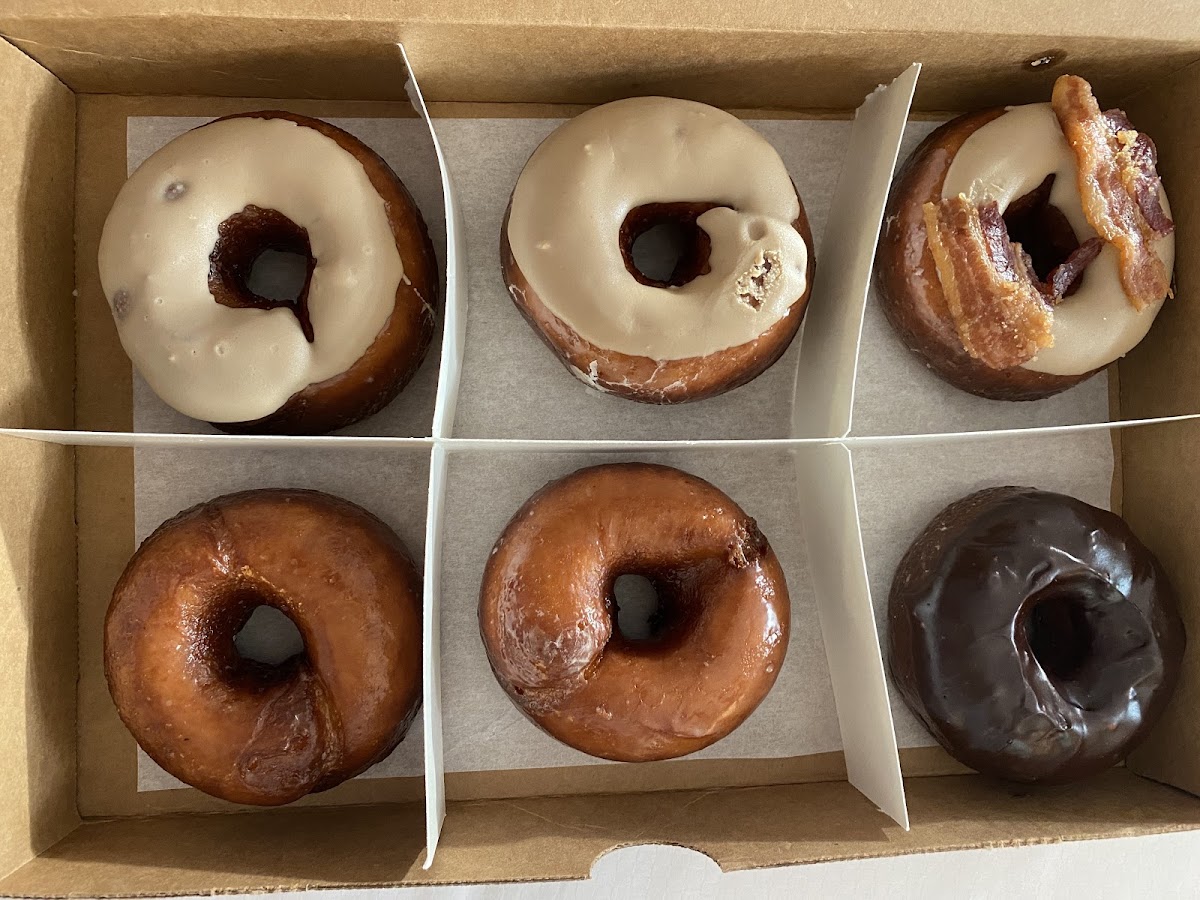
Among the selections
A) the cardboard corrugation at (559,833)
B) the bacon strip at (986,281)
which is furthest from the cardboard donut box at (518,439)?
the bacon strip at (986,281)

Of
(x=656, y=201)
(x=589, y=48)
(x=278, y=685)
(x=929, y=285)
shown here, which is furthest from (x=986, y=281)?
(x=278, y=685)

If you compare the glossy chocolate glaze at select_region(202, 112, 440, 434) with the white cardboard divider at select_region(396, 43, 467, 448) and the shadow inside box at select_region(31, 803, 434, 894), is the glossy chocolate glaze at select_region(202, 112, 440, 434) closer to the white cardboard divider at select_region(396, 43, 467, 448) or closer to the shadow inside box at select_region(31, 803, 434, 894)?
the white cardboard divider at select_region(396, 43, 467, 448)

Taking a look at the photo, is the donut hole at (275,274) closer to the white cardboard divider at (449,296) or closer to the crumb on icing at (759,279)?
the white cardboard divider at (449,296)

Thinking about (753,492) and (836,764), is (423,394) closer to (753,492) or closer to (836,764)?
(753,492)

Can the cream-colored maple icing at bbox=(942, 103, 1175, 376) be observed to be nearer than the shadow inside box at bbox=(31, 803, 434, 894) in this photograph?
No

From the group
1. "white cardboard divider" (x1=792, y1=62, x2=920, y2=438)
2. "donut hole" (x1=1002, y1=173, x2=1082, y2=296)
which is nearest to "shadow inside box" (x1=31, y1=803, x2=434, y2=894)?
"white cardboard divider" (x1=792, y1=62, x2=920, y2=438)

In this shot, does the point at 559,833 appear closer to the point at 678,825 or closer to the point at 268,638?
the point at 678,825

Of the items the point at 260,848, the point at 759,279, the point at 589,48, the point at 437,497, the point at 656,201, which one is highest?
the point at 589,48
